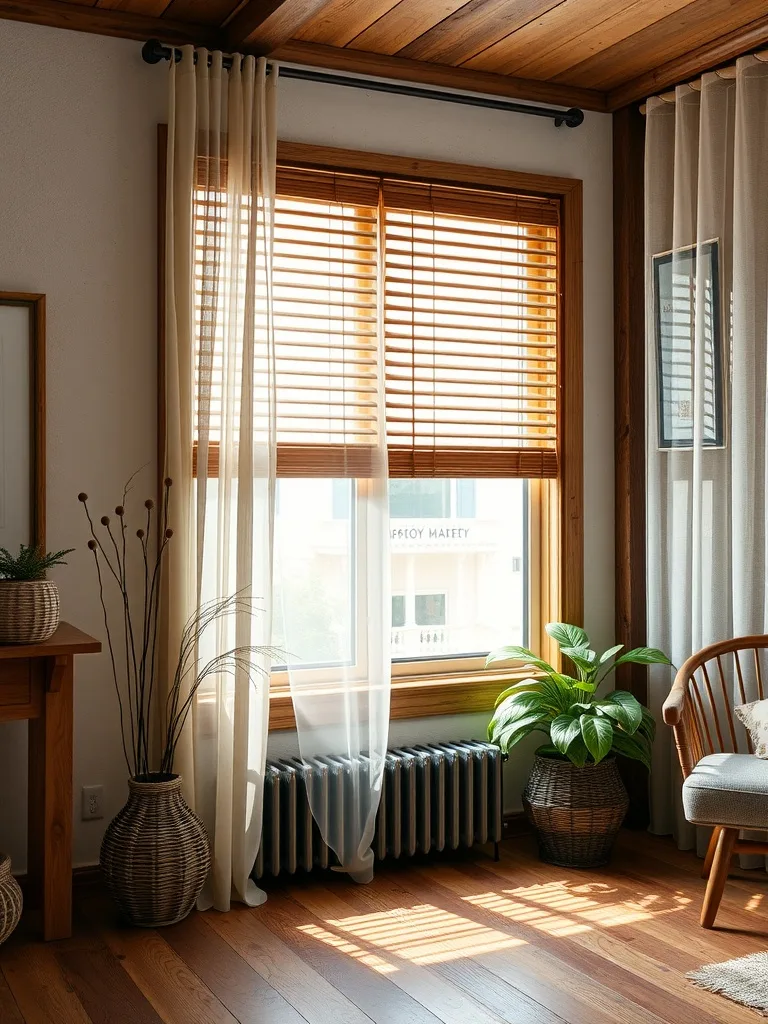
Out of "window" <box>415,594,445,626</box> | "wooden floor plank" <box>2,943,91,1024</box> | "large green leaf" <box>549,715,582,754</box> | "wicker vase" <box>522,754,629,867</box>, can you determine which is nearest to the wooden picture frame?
"wooden floor plank" <box>2,943,91,1024</box>

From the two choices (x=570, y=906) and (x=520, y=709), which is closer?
(x=570, y=906)

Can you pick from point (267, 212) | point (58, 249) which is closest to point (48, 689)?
point (58, 249)

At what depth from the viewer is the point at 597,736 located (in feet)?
11.4

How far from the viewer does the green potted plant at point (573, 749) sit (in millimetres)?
3600

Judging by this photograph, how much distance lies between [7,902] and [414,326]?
2.18 m

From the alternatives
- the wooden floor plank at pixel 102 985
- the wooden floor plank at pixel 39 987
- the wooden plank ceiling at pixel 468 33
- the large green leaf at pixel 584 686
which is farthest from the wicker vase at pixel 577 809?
the wooden plank ceiling at pixel 468 33

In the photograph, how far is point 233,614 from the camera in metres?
3.42

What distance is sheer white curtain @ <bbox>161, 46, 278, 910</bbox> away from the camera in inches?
132

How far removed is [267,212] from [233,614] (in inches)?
49.1

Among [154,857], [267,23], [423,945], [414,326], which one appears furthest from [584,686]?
[267,23]

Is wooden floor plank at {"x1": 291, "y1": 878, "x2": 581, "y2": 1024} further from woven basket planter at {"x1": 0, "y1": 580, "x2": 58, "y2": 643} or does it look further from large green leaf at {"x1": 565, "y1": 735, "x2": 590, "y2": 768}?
woven basket planter at {"x1": 0, "y1": 580, "x2": 58, "y2": 643}

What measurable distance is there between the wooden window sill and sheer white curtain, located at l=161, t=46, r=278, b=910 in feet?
1.30

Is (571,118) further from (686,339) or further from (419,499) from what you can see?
(419,499)

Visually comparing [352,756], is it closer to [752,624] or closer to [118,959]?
[118,959]
